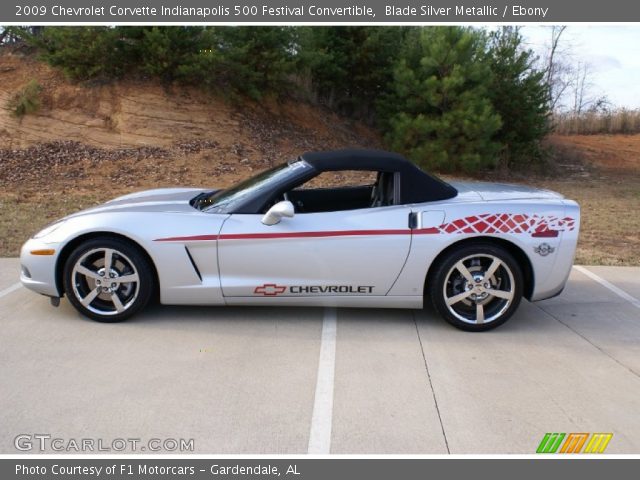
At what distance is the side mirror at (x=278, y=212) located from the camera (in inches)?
170

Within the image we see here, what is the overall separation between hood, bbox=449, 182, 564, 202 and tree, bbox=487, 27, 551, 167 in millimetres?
10668

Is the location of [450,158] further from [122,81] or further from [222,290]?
[222,290]

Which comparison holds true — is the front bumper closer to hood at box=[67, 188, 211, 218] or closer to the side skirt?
hood at box=[67, 188, 211, 218]

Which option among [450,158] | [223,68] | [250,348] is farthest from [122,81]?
[250,348]

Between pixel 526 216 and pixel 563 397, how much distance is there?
145 cm

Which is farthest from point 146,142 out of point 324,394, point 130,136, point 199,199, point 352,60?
point 324,394

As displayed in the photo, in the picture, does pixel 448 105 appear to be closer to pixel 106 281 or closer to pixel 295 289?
pixel 295 289

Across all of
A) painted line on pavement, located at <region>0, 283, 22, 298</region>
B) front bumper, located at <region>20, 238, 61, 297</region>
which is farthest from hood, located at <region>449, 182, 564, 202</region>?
painted line on pavement, located at <region>0, 283, 22, 298</region>

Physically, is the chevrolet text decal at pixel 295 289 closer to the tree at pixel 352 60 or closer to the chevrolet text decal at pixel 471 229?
the chevrolet text decal at pixel 471 229

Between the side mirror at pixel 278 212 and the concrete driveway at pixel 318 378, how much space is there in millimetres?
821

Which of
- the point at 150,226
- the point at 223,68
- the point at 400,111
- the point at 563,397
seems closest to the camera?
the point at 563,397

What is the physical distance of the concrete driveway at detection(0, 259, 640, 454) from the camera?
311 cm

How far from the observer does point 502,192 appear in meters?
4.92

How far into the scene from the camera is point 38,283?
4547 mm
